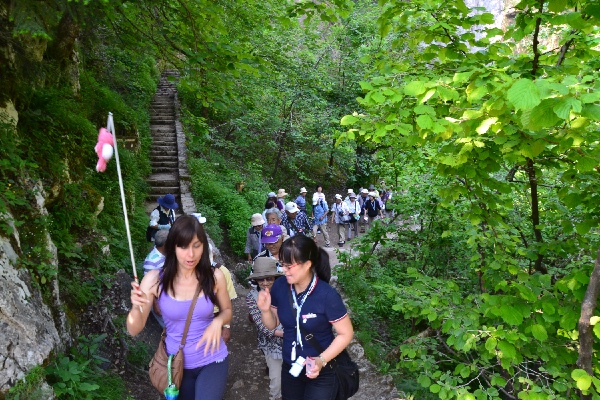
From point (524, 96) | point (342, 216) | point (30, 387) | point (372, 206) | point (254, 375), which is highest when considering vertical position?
point (524, 96)

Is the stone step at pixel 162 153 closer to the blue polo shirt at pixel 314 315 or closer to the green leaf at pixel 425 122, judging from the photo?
the blue polo shirt at pixel 314 315

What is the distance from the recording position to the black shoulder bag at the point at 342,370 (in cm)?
282

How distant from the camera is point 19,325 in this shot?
3.38m

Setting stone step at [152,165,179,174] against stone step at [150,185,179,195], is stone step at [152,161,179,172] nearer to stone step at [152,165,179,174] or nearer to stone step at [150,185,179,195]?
stone step at [152,165,179,174]

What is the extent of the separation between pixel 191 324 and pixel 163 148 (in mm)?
11893

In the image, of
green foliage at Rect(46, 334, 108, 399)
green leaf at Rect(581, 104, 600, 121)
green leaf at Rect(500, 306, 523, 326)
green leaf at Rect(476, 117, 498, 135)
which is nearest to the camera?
green leaf at Rect(581, 104, 600, 121)

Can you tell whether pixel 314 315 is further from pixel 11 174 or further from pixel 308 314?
pixel 11 174

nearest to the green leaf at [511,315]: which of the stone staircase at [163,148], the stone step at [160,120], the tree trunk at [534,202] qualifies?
the tree trunk at [534,202]

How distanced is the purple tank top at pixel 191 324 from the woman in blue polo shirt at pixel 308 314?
0.40 metres

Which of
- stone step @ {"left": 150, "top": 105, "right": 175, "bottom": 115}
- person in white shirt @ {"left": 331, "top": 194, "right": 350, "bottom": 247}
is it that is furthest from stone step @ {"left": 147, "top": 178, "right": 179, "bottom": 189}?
stone step @ {"left": 150, "top": 105, "right": 175, "bottom": 115}

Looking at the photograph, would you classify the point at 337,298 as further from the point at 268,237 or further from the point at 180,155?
the point at 180,155

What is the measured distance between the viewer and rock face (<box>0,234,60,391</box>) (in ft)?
10.5

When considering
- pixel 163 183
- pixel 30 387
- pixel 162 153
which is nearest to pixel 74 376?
pixel 30 387

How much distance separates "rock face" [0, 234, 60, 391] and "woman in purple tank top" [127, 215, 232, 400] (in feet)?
3.82
